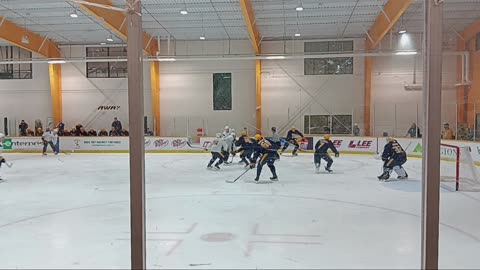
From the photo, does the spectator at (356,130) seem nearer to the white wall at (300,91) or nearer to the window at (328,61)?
the white wall at (300,91)

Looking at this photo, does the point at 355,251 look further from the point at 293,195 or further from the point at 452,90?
the point at 452,90

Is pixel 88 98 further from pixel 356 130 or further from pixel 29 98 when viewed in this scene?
pixel 356 130

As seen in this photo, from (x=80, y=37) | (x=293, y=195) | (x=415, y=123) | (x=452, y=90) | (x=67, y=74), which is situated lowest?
(x=293, y=195)

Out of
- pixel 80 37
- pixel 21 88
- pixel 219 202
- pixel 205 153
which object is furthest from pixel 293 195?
pixel 21 88

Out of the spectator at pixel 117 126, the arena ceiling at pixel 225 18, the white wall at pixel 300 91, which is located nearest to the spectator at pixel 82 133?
the spectator at pixel 117 126

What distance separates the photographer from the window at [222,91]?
72.2 feet

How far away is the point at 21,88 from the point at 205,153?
1177 centimetres

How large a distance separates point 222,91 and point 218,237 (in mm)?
16881

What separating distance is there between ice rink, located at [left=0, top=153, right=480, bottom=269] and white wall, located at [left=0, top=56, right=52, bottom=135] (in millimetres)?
12366

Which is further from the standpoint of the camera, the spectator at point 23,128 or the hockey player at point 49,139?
the spectator at point 23,128

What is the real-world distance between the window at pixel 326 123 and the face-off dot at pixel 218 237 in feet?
50.4

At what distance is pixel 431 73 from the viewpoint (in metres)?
3.20

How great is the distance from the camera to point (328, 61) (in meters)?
21.2

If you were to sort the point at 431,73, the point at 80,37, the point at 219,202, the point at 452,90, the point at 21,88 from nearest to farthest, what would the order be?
the point at 431,73
the point at 219,202
the point at 452,90
the point at 80,37
the point at 21,88
